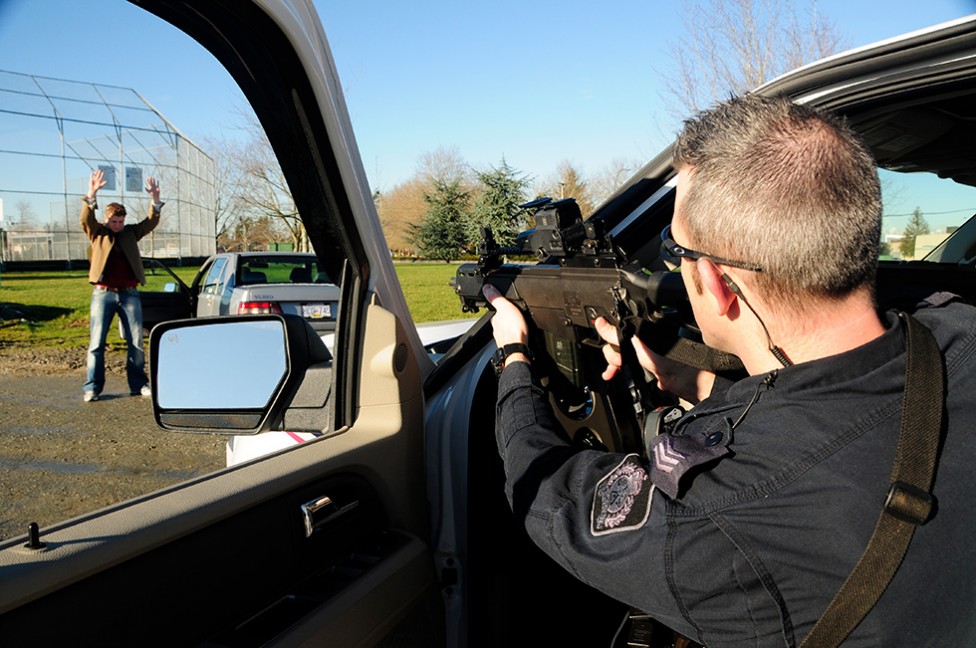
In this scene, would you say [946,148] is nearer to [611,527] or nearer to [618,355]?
[618,355]

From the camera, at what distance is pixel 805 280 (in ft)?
4.51

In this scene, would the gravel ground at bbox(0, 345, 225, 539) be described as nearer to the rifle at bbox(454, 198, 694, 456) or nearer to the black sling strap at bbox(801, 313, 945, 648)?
the rifle at bbox(454, 198, 694, 456)

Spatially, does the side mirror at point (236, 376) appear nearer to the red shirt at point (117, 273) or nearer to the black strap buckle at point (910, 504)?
the red shirt at point (117, 273)

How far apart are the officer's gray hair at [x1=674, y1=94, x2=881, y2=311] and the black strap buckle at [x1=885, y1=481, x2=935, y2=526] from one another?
0.39m

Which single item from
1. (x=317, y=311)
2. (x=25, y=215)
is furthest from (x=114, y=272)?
(x=317, y=311)

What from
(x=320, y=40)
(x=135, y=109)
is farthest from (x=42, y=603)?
(x=320, y=40)

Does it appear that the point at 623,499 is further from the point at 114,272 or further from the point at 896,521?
the point at 114,272

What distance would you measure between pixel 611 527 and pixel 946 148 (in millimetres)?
2065

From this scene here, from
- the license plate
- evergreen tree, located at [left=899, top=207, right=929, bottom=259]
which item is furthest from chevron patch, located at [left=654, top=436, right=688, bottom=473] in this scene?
evergreen tree, located at [left=899, top=207, right=929, bottom=259]

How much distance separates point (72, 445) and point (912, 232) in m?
2.74

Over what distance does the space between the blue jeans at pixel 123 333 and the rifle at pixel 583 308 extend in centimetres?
100

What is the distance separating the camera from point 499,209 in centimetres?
306

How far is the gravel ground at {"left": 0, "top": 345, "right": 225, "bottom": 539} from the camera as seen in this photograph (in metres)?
1.36

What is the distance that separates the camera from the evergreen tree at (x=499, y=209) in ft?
8.77
